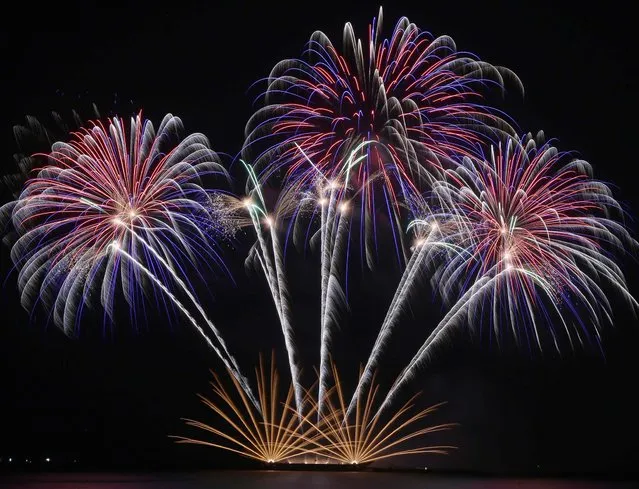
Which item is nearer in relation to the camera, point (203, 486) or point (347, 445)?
point (203, 486)

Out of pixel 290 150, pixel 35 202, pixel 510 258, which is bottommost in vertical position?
pixel 510 258

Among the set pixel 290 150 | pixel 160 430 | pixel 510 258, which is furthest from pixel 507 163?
pixel 160 430

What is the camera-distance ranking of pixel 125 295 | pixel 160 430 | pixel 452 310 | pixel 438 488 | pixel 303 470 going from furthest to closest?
pixel 160 430
pixel 303 470
pixel 438 488
pixel 452 310
pixel 125 295

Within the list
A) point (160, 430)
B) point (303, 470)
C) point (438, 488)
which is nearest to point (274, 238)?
point (438, 488)

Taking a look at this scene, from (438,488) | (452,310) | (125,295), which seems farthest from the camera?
(438,488)

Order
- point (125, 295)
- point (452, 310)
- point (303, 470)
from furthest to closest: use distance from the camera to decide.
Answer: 1. point (303, 470)
2. point (452, 310)
3. point (125, 295)

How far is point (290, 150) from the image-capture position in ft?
88.1

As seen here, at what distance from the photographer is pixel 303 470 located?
42.2 meters

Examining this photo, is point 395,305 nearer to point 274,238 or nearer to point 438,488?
point 274,238

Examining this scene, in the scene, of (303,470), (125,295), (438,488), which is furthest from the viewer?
(303,470)

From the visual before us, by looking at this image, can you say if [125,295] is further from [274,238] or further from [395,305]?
[395,305]

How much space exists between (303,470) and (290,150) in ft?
73.6

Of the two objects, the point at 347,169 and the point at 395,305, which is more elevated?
the point at 347,169

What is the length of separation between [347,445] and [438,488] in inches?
175
